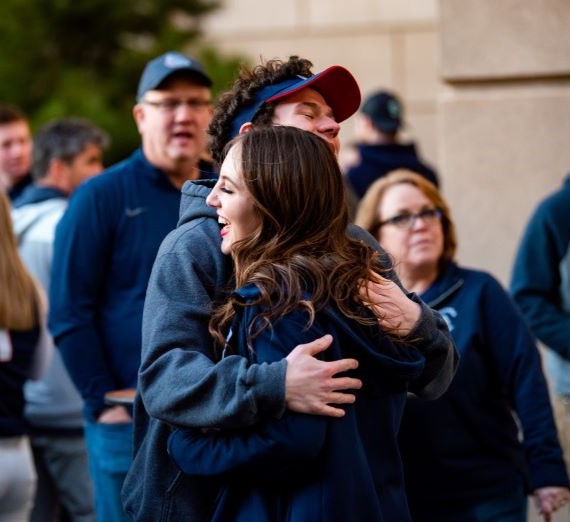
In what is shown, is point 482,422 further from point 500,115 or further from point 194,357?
point 500,115

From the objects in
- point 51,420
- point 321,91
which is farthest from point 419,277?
point 51,420

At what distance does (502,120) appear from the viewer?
20.0 feet

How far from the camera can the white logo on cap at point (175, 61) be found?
483 centimetres

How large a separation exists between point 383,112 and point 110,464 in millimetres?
3939

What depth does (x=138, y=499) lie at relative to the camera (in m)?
2.96

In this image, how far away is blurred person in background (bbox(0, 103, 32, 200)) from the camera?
301 inches

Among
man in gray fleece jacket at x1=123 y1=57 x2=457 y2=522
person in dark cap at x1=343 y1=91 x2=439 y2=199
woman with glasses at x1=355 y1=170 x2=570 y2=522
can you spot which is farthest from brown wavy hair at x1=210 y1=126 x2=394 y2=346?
person in dark cap at x1=343 y1=91 x2=439 y2=199

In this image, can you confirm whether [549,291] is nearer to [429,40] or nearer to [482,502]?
[482,502]

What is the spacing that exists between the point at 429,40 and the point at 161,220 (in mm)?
8965

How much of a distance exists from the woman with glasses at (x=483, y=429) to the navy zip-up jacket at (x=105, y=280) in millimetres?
1057

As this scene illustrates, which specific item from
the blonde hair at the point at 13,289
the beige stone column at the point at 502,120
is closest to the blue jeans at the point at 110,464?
the blonde hair at the point at 13,289

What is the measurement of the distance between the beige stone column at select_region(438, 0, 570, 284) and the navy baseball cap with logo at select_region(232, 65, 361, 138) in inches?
116

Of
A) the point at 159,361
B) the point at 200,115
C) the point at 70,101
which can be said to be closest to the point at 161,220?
the point at 200,115

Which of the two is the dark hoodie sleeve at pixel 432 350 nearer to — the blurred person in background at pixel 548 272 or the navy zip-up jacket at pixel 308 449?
the navy zip-up jacket at pixel 308 449
